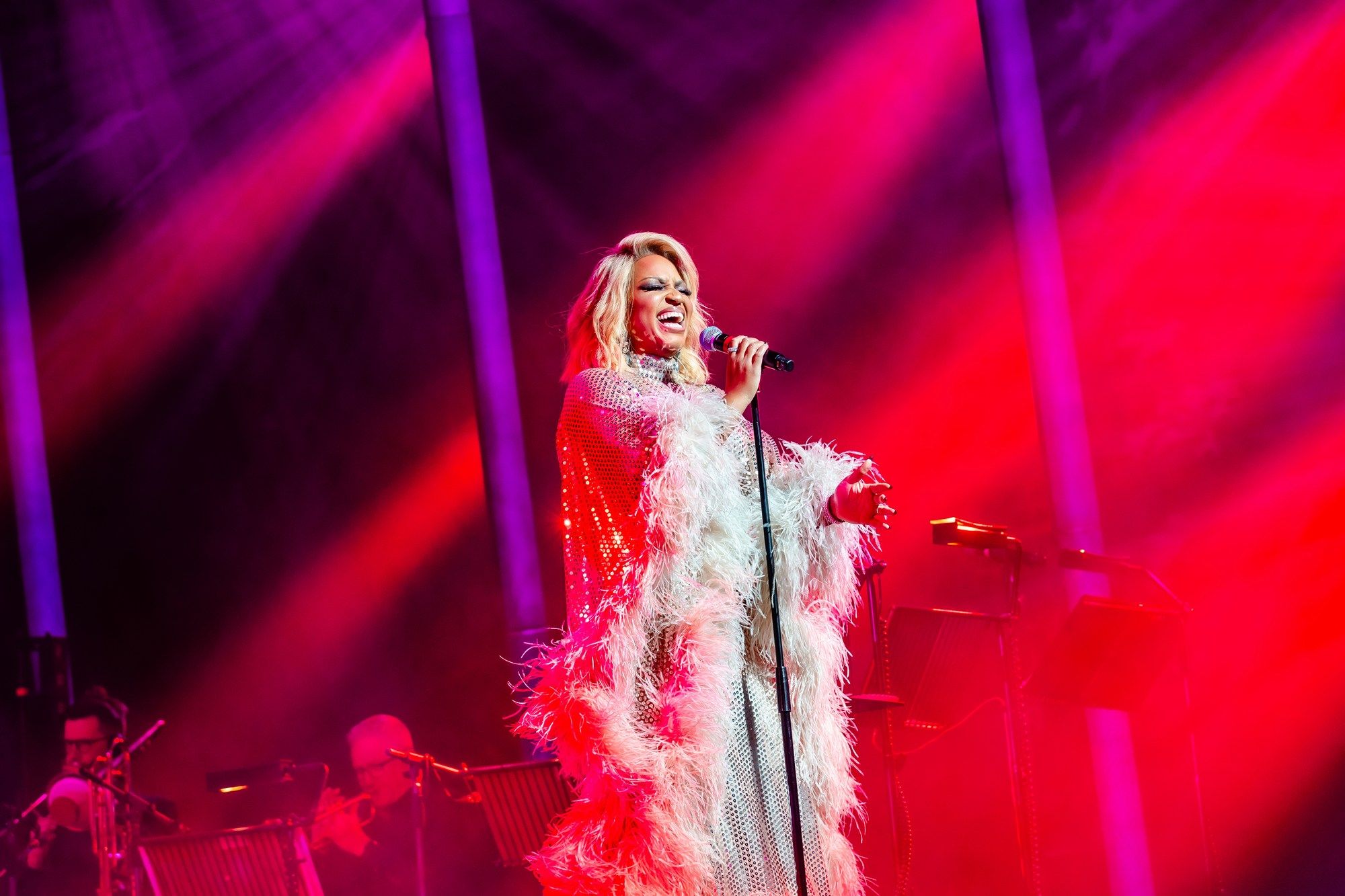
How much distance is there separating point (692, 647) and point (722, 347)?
541 millimetres

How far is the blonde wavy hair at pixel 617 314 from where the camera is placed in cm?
240

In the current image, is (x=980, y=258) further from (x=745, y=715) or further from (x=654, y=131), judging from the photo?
(x=745, y=715)

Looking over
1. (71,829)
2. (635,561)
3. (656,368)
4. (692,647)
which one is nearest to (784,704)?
(692,647)

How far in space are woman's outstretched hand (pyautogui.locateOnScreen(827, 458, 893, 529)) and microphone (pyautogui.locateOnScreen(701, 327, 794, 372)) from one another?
241mm

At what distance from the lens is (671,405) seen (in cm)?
211

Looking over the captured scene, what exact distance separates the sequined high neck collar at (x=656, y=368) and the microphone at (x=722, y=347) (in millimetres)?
131

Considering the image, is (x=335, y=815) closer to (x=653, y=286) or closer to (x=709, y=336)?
(x=653, y=286)

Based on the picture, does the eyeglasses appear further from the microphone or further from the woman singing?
the microphone

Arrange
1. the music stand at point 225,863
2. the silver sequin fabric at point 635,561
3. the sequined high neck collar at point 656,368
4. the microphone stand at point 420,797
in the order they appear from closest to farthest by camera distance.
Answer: the silver sequin fabric at point 635,561 → the sequined high neck collar at point 656,368 → the music stand at point 225,863 → the microphone stand at point 420,797

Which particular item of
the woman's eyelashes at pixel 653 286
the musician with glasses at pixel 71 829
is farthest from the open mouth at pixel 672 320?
the musician with glasses at pixel 71 829

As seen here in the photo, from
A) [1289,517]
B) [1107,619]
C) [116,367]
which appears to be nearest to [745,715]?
[1107,619]

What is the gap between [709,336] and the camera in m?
2.22

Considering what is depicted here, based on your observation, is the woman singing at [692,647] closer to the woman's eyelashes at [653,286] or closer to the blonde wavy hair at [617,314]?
the blonde wavy hair at [617,314]

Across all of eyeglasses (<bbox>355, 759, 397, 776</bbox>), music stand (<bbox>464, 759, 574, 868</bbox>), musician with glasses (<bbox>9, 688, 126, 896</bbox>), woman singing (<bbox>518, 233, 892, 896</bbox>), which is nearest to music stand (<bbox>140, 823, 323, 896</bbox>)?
eyeglasses (<bbox>355, 759, 397, 776</bbox>)
